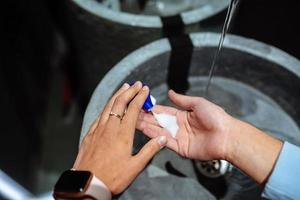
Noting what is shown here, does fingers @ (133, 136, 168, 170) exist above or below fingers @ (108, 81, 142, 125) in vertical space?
below

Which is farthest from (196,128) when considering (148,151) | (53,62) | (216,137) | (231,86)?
(53,62)

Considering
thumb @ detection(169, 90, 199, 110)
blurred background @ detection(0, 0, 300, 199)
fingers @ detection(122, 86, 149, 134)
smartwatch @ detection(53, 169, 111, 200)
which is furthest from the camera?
blurred background @ detection(0, 0, 300, 199)

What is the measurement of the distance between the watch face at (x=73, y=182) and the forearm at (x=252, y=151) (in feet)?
1.23

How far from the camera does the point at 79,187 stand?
0.88 m

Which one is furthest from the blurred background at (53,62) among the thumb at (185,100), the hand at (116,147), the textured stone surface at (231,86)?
the hand at (116,147)

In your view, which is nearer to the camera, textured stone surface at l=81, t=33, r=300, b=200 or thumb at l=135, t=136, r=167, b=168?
thumb at l=135, t=136, r=167, b=168

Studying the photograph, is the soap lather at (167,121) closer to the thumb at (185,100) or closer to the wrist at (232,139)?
the thumb at (185,100)

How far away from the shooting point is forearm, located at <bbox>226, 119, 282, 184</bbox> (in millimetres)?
1003

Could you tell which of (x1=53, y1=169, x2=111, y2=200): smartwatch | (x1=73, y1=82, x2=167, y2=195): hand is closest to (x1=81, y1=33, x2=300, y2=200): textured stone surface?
(x1=73, y1=82, x2=167, y2=195): hand

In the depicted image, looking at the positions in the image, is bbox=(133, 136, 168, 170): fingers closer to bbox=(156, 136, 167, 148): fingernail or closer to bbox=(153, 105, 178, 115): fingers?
bbox=(156, 136, 167, 148): fingernail

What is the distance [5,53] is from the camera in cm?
184

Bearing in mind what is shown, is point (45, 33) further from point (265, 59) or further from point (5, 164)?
point (265, 59)

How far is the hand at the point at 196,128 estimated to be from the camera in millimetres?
1059

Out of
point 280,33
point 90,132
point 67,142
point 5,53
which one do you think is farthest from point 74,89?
point 90,132
